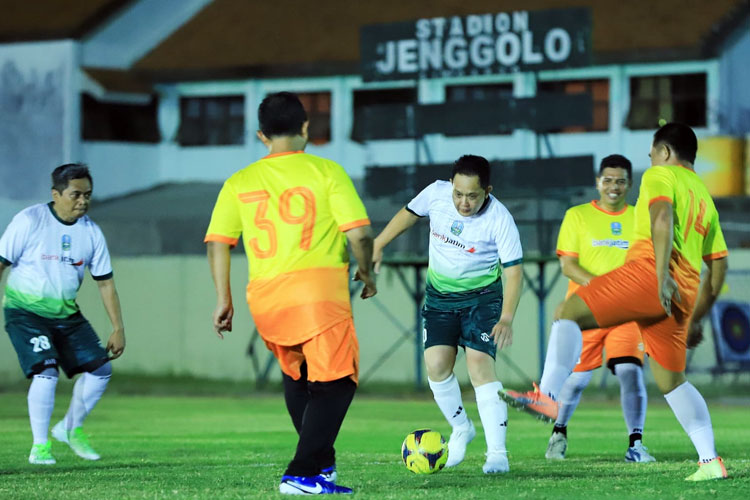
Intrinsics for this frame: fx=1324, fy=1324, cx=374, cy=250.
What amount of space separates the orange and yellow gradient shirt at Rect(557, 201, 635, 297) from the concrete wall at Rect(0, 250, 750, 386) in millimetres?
15083

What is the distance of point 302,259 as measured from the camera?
24.2ft

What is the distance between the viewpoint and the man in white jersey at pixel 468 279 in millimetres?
8883

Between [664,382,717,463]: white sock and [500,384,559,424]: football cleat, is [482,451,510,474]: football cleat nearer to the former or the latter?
[500,384,559,424]: football cleat

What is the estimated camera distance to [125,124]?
37.1m

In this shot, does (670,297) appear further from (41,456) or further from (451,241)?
(41,456)

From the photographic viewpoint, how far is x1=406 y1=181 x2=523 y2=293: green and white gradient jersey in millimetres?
9023

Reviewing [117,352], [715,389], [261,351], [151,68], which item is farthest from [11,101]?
[117,352]

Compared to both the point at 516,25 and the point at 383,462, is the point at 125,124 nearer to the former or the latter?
the point at 516,25

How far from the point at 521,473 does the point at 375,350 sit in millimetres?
18058

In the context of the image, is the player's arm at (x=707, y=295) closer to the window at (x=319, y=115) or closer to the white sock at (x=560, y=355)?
the white sock at (x=560, y=355)

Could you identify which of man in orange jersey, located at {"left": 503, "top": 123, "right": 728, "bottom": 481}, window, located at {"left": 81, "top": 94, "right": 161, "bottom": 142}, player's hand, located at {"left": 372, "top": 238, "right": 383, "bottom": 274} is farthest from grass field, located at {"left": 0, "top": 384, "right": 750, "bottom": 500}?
window, located at {"left": 81, "top": 94, "right": 161, "bottom": 142}

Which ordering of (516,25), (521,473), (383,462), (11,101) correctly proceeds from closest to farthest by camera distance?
1. (521,473)
2. (383,462)
3. (516,25)
4. (11,101)

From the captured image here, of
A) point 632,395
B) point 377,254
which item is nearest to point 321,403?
point 377,254

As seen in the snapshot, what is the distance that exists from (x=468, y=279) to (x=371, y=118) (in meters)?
17.5
